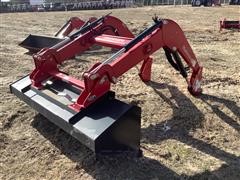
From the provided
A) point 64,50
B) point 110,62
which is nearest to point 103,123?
point 110,62

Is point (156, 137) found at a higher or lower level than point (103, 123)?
lower

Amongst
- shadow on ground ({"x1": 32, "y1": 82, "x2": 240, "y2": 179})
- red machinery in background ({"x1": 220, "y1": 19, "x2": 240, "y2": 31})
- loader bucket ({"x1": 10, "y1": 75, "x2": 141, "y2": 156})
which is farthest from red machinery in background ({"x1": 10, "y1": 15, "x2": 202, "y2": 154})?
red machinery in background ({"x1": 220, "y1": 19, "x2": 240, "y2": 31})

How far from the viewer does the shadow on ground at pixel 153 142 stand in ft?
14.5

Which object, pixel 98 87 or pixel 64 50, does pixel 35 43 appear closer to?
pixel 64 50

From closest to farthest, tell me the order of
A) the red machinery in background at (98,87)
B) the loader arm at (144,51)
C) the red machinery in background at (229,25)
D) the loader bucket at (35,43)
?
1. the red machinery in background at (98,87)
2. the loader arm at (144,51)
3. the loader bucket at (35,43)
4. the red machinery in background at (229,25)

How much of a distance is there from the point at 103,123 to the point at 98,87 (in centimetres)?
51

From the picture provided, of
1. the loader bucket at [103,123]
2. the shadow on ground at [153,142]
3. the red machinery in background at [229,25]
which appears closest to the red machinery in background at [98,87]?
the loader bucket at [103,123]

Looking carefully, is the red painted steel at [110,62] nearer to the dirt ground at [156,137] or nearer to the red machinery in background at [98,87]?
the red machinery in background at [98,87]

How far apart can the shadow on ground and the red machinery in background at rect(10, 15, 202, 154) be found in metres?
0.25

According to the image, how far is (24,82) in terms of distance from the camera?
230 inches

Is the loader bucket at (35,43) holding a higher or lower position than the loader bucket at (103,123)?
lower

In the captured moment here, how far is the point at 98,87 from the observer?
15.1ft

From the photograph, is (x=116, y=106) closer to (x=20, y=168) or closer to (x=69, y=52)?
(x=20, y=168)

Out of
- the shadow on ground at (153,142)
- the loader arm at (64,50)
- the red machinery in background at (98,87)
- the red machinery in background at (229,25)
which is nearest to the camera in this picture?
the red machinery in background at (98,87)
